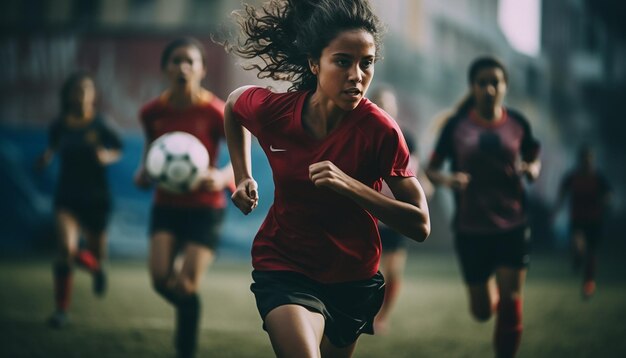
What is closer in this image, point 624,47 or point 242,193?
point 242,193

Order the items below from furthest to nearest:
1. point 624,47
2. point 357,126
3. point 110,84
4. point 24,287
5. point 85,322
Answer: point 624,47, point 110,84, point 24,287, point 85,322, point 357,126

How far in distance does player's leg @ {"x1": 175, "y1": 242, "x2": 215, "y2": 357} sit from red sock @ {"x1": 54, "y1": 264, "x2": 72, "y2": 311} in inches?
74.6

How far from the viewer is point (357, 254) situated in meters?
3.17

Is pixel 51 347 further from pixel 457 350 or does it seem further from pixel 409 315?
pixel 409 315

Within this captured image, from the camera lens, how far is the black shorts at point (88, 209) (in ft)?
22.7

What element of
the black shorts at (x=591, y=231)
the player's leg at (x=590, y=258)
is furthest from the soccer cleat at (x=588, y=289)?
the black shorts at (x=591, y=231)

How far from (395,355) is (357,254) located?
2.76 metres

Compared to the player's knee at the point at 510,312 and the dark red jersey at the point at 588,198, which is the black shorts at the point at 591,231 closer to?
the dark red jersey at the point at 588,198

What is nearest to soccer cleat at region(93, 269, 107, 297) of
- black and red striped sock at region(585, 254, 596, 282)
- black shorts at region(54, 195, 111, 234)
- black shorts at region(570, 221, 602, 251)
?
black shorts at region(54, 195, 111, 234)

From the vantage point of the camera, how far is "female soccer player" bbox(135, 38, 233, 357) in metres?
5.20

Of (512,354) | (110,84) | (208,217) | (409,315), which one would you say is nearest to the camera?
(512,354)

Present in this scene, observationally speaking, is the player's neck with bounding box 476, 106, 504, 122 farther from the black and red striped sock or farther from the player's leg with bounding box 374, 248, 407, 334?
the black and red striped sock

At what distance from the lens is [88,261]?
7.39m

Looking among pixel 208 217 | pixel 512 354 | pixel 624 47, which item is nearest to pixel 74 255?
pixel 208 217
